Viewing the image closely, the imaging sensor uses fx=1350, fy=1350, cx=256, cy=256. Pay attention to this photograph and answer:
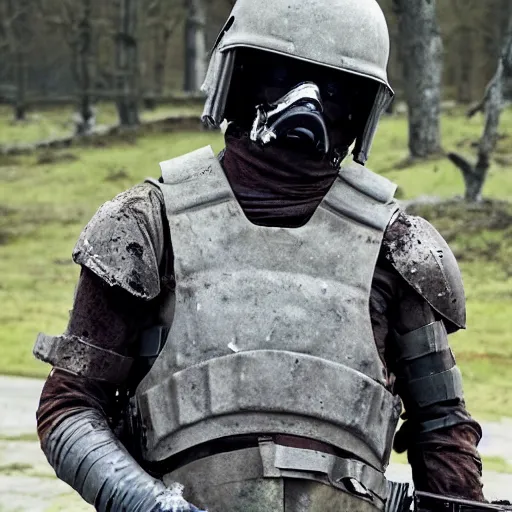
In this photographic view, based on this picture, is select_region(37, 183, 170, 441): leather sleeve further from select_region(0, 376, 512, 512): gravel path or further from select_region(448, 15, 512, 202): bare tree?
select_region(448, 15, 512, 202): bare tree

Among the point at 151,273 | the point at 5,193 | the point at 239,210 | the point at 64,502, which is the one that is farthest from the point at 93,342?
the point at 5,193

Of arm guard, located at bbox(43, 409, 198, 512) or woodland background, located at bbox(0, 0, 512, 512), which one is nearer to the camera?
arm guard, located at bbox(43, 409, 198, 512)

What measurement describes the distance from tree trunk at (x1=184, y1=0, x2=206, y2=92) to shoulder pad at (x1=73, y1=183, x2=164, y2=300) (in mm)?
15570

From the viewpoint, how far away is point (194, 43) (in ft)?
59.7

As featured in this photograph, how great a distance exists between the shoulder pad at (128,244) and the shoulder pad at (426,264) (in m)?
0.41

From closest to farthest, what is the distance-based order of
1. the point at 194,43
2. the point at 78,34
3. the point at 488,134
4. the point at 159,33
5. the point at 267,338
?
the point at 267,338
the point at 488,134
the point at 78,34
the point at 194,43
the point at 159,33

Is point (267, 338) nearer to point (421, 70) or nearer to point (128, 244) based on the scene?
point (128, 244)

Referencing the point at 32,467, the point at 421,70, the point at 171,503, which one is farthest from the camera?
the point at 421,70

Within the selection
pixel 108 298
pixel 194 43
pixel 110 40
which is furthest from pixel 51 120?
pixel 108 298

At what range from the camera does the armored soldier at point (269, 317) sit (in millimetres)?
2209

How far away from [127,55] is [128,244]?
582 inches

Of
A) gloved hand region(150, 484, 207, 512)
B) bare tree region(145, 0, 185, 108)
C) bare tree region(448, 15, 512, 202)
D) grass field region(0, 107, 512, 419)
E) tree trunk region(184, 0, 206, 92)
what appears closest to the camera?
gloved hand region(150, 484, 207, 512)

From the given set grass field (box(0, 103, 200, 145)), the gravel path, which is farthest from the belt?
grass field (box(0, 103, 200, 145))

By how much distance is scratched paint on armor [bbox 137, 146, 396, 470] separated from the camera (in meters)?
2.22
